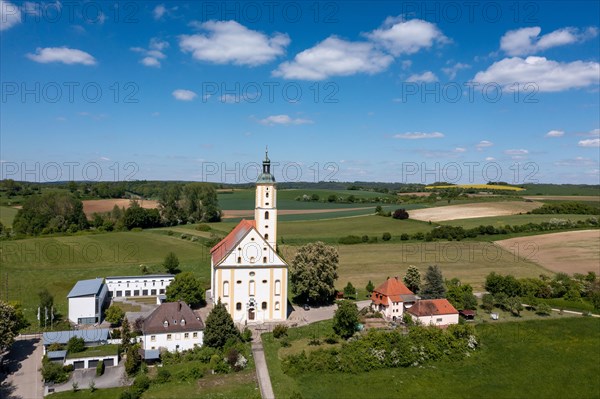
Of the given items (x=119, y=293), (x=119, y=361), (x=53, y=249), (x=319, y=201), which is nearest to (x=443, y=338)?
(x=119, y=361)

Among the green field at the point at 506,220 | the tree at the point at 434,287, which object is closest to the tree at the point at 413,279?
the tree at the point at 434,287

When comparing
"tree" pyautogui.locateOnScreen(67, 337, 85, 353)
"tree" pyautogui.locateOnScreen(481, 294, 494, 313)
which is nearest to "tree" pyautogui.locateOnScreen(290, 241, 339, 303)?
"tree" pyautogui.locateOnScreen(481, 294, 494, 313)

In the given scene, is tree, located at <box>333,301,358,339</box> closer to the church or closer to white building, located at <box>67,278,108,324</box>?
the church

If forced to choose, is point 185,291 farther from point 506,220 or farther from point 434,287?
point 506,220

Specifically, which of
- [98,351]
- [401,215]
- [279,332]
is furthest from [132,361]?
[401,215]

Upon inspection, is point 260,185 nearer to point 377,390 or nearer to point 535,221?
point 377,390

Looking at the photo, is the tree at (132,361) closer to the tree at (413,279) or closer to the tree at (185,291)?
the tree at (185,291)

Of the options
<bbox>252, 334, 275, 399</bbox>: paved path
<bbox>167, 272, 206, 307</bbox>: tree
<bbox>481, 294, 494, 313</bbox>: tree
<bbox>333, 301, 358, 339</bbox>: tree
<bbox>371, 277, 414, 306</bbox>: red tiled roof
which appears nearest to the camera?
<bbox>252, 334, 275, 399</bbox>: paved path
